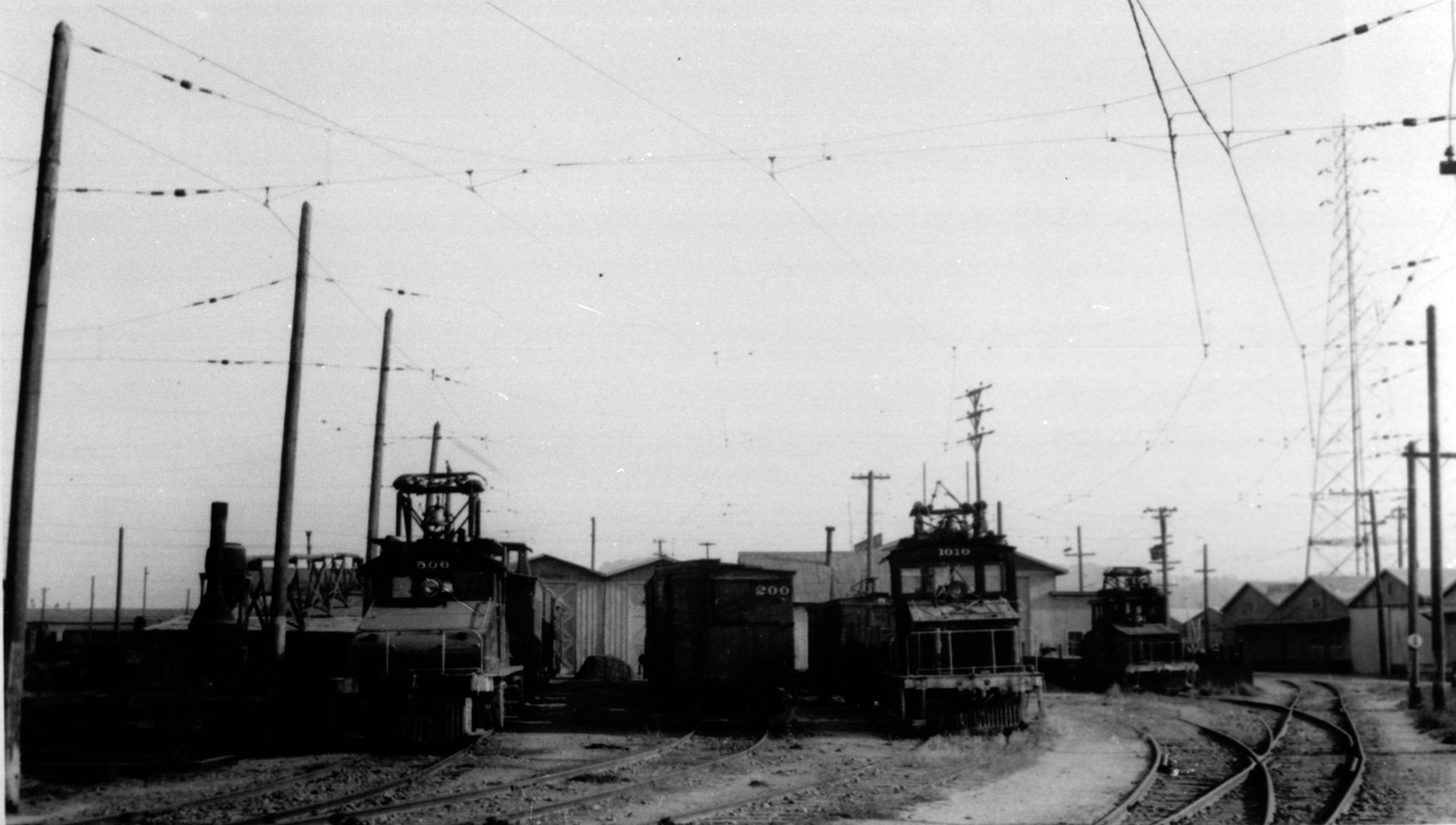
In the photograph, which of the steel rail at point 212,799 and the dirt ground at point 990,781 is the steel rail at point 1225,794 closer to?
the dirt ground at point 990,781

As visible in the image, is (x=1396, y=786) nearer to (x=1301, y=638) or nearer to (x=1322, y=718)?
(x=1322, y=718)

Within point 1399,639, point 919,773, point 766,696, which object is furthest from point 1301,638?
point 919,773

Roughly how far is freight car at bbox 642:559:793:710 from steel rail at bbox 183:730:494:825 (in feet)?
19.8

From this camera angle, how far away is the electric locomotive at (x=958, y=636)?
1969cm

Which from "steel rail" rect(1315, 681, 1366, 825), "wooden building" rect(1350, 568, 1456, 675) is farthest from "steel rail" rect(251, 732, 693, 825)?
"wooden building" rect(1350, 568, 1456, 675)

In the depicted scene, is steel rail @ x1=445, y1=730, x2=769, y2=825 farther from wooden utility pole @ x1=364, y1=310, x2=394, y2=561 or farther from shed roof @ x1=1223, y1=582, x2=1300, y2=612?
shed roof @ x1=1223, y1=582, x2=1300, y2=612

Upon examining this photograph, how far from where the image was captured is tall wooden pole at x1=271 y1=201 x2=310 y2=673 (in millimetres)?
18969

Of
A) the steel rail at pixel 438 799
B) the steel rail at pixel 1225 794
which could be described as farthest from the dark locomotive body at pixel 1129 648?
the steel rail at pixel 438 799

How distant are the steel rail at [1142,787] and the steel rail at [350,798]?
7.43m

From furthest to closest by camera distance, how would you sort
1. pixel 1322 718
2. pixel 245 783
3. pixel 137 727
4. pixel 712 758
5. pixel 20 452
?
pixel 1322 718
pixel 712 758
pixel 137 727
pixel 245 783
pixel 20 452

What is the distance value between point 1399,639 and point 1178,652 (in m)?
25.0

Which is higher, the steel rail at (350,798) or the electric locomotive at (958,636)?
the electric locomotive at (958,636)

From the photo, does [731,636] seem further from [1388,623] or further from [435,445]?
[1388,623]

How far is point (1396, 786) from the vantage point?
47.9ft
